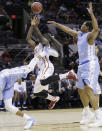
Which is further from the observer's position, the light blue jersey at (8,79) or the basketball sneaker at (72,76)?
the basketball sneaker at (72,76)

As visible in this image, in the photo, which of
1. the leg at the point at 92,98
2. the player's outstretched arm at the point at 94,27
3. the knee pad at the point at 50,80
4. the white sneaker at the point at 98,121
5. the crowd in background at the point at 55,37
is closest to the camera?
the player's outstretched arm at the point at 94,27

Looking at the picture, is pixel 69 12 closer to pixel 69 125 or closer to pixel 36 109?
pixel 36 109

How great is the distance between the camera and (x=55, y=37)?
17.5m

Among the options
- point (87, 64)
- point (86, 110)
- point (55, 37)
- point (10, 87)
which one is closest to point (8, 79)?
point (10, 87)

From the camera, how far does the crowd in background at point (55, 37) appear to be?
46.9 ft

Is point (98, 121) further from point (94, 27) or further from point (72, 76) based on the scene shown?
point (94, 27)

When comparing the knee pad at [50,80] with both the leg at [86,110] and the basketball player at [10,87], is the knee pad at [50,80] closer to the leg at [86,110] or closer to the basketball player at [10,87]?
the leg at [86,110]

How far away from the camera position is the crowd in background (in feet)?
46.9

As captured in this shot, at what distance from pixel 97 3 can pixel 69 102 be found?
707 cm

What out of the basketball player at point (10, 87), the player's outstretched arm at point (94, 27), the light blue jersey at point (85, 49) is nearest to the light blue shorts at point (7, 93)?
the basketball player at point (10, 87)

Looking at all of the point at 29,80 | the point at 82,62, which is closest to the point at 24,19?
the point at 29,80

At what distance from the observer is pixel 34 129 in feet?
25.0

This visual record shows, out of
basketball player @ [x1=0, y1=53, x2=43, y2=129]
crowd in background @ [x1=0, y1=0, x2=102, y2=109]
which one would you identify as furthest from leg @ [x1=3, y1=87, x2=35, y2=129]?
crowd in background @ [x1=0, y1=0, x2=102, y2=109]

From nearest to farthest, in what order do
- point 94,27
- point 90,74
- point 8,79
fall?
point 94,27
point 8,79
point 90,74
